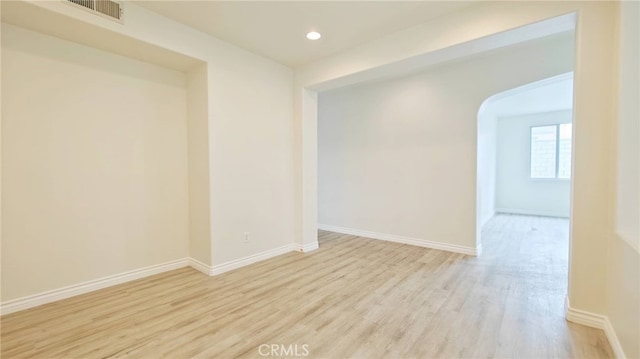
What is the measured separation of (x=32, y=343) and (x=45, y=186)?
132 cm

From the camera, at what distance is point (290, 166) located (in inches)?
165

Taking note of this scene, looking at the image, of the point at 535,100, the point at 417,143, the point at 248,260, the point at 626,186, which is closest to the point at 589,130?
the point at 626,186

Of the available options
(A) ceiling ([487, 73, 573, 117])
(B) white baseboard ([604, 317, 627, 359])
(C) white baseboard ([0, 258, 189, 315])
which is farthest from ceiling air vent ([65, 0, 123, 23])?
(B) white baseboard ([604, 317, 627, 359])

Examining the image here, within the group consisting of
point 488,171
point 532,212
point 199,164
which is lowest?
point 532,212

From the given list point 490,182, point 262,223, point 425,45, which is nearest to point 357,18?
point 425,45

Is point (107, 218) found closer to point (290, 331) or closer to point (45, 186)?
point (45, 186)

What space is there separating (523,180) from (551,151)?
3.07ft

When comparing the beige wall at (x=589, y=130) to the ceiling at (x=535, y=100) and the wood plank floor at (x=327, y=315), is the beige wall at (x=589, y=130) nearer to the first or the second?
the wood plank floor at (x=327, y=315)

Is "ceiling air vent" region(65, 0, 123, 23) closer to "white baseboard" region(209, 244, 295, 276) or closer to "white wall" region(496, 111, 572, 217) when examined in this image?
"white baseboard" region(209, 244, 295, 276)

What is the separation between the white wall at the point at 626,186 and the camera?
1686mm

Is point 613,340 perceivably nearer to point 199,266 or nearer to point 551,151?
point 199,266

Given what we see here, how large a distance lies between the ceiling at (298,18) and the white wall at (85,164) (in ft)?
2.90

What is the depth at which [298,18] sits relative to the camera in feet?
9.11

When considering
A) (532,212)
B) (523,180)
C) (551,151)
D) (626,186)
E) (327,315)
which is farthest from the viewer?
(523,180)
